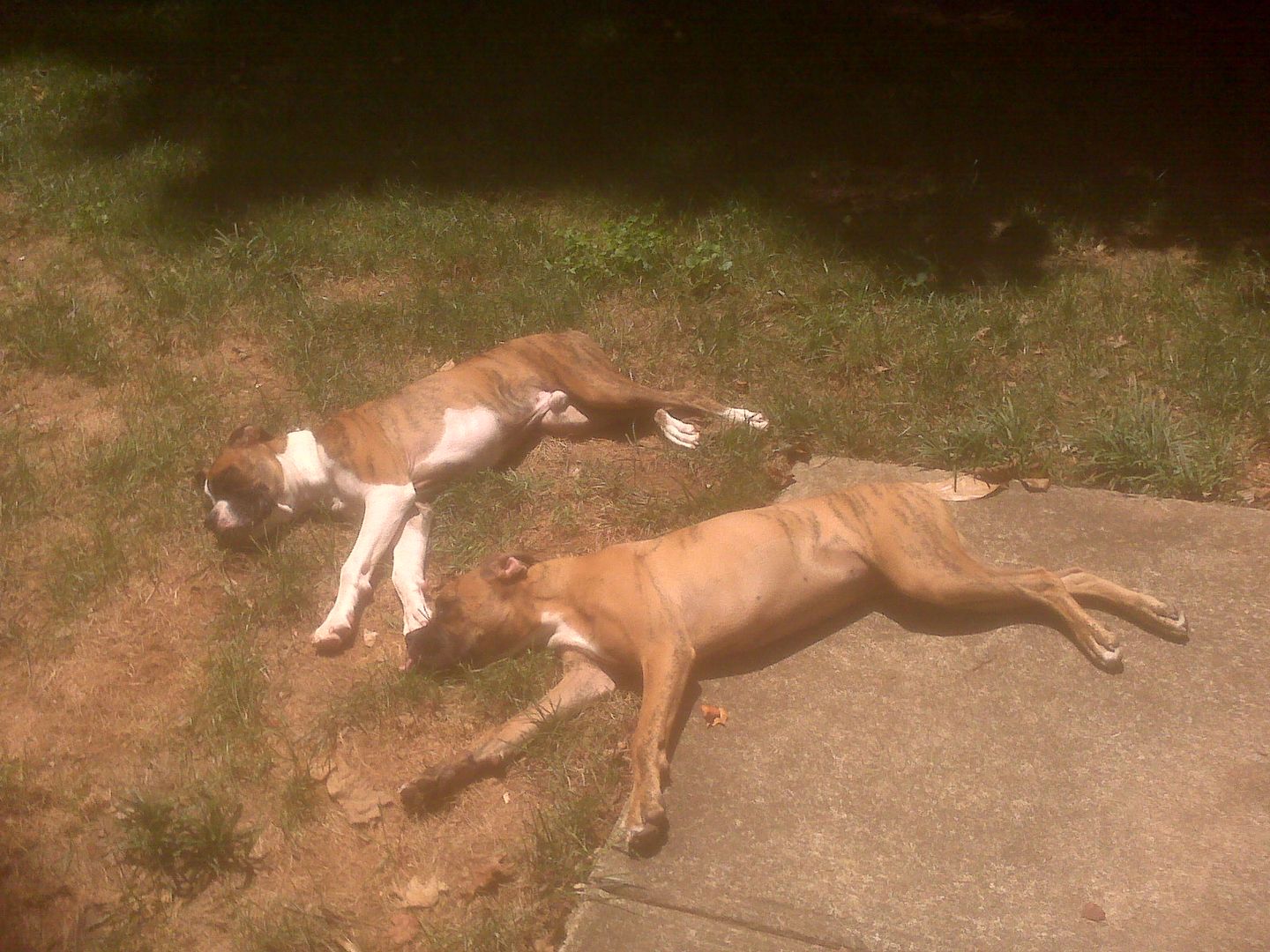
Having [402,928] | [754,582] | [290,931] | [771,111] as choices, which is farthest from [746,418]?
[771,111]

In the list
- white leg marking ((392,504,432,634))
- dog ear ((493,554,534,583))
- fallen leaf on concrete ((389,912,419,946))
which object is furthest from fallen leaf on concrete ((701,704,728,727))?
white leg marking ((392,504,432,634))

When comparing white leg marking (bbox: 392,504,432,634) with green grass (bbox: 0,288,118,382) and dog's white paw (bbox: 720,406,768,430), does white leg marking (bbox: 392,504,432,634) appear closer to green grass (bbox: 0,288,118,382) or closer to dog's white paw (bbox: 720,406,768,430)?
dog's white paw (bbox: 720,406,768,430)

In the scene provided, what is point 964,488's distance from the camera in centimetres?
463

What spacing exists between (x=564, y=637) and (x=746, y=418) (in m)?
1.65

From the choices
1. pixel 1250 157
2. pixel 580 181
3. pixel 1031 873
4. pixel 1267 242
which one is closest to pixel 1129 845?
pixel 1031 873

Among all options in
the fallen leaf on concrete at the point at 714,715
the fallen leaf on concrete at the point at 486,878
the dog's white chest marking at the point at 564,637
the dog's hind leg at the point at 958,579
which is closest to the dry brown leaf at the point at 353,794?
the fallen leaf on concrete at the point at 486,878

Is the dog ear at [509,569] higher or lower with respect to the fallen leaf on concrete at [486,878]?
higher

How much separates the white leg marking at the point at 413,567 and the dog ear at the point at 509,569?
20.6 inches

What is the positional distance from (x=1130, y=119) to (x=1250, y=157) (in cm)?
81

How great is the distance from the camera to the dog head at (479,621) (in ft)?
13.5

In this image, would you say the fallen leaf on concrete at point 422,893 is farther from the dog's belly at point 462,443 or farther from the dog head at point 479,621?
the dog's belly at point 462,443

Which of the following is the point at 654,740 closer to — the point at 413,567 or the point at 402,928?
the point at 402,928

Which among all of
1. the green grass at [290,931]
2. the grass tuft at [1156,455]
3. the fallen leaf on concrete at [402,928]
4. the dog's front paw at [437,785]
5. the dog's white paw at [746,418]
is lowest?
the green grass at [290,931]

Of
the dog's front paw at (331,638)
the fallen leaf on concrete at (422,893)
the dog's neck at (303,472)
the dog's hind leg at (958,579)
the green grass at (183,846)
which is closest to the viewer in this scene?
the fallen leaf on concrete at (422,893)
